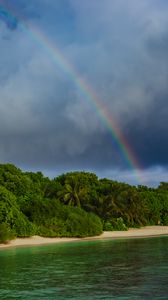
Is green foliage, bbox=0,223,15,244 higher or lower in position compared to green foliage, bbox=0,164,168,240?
lower

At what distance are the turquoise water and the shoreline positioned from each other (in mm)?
20966

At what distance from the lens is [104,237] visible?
86688 millimetres

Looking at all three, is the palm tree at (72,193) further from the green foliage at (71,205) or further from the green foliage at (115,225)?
the green foliage at (115,225)

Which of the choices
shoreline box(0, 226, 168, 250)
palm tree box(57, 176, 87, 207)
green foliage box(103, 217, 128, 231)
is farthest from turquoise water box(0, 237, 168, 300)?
palm tree box(57, 176, 87, 207)

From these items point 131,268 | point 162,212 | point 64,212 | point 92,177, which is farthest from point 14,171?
point 131,268

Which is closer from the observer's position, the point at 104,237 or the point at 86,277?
the point at 86,277

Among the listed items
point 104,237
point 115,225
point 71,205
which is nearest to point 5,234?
point 104,237

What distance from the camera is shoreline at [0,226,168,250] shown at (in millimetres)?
68931

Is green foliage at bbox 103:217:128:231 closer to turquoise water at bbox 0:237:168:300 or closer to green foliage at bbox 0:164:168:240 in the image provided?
green foliage at bbox 0:164:168:240

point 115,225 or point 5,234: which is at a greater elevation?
point 115,225

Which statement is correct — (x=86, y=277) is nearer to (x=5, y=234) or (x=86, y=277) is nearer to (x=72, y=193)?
(x=5, y=234)

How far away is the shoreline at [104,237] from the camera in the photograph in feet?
226

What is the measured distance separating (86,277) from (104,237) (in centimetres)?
5461

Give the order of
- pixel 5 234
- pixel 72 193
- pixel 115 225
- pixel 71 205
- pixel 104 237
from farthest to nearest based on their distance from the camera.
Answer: pixel 72 193
pixel 71 205
pixel 115 225
pixel 104 237
pixel 5 234
